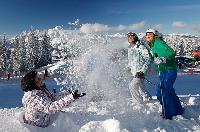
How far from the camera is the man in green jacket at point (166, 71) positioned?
8008 millimetres

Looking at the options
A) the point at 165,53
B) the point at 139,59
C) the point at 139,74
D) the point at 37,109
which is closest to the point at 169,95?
the point at 165,53

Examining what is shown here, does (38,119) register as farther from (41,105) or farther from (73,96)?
(73,96)

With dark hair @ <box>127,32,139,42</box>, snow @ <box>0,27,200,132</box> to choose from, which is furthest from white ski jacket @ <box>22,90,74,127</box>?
dark hair @ <box>127,32,139,42</box>

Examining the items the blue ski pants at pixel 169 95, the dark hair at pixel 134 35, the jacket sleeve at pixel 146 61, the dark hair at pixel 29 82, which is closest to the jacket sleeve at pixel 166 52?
the blue ski pants at pixel 169 95

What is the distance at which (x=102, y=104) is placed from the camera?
9.37 meters

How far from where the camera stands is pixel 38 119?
6.68 meters

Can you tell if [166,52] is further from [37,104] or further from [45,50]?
[45,50]

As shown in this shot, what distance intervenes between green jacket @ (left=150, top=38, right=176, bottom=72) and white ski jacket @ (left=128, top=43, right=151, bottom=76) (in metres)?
1.31

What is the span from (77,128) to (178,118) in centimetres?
224

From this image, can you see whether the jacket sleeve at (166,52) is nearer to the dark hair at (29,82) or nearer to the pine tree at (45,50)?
the dark hair at (29,82)

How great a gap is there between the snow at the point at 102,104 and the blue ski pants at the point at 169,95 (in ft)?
0.50

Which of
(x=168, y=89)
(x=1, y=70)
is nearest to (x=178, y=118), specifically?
(x=168, y=89)

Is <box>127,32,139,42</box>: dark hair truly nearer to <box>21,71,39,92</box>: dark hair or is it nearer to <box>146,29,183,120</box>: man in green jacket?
<box>146,29,183,120</box>: man in green jacket

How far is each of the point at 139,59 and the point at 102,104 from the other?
1369mm
